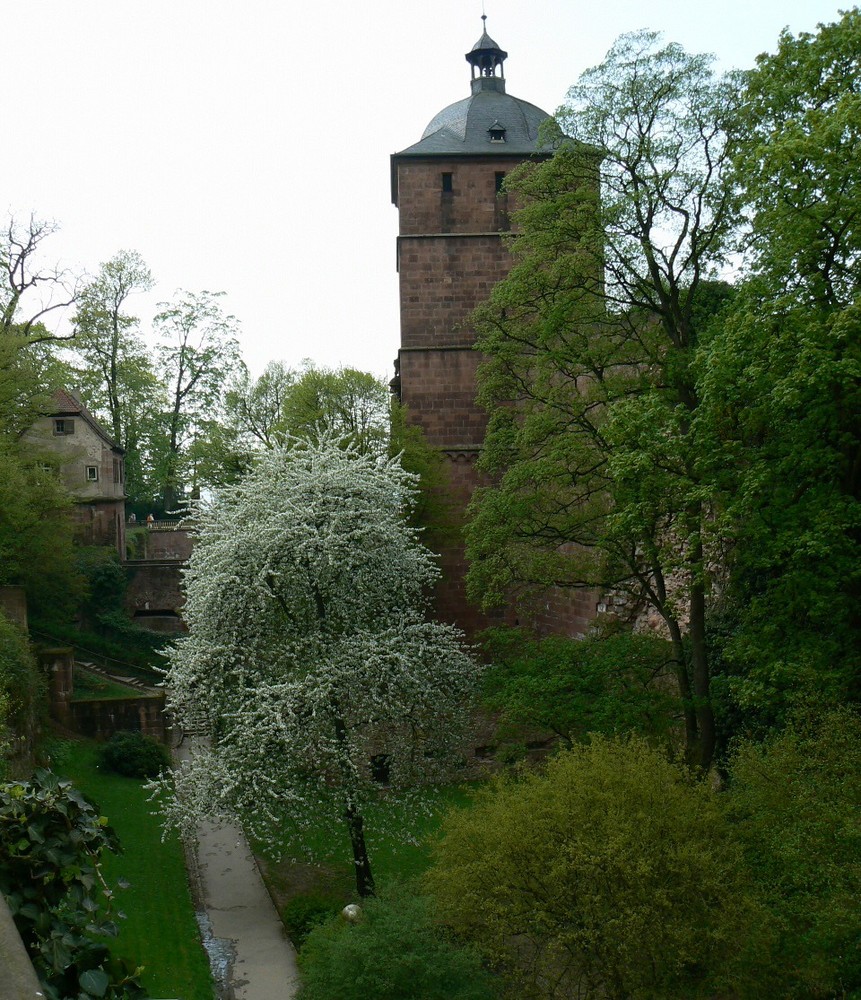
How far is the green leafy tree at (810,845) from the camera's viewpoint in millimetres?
9008

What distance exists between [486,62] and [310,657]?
24006mm

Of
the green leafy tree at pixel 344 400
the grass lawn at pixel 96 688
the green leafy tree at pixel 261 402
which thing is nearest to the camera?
the grass lawn at pixel 96 688

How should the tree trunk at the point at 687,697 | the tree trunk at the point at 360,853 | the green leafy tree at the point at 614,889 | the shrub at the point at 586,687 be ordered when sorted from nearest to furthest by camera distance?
the green leafy tree at the point at 614,889 → the shrub at the point at 586,687 → the tree trunk at the point at 687,697 → the tree trunk at the point at 360,853

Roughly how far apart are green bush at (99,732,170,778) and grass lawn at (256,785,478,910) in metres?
5.71

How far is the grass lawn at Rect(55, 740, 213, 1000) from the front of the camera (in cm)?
1505

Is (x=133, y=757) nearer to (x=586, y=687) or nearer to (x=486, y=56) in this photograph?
(x=586, y=687)

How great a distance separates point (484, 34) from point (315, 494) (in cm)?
2273

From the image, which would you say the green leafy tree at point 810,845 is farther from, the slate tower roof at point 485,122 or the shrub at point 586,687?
the slate tower roof at point 485,122

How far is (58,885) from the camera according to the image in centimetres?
377

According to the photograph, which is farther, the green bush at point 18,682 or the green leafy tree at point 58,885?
the green bush at point 18,682

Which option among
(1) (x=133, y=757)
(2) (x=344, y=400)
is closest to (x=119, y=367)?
(2) (x=344, y=400)

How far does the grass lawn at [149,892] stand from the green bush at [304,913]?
1.40 m

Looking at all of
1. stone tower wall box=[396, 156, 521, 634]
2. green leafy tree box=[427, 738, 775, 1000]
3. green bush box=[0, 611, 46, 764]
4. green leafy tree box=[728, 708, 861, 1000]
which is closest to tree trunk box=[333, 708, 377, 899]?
green leafy tree box=[427, 738, 775, 1000]

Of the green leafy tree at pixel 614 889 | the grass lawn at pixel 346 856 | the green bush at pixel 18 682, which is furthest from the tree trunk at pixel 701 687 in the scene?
the green bush at pixel 18 682
